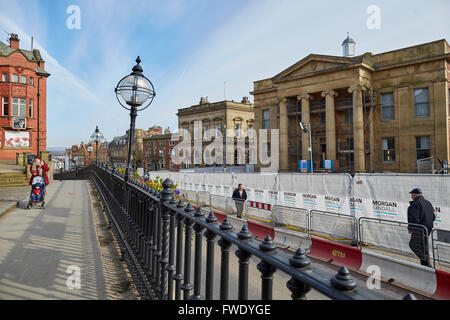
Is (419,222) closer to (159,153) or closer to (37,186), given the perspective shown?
(37,186)

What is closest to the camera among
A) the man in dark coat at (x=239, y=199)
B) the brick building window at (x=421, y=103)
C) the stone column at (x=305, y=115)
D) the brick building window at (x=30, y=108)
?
the man in dark coat at (x=239, y=199)

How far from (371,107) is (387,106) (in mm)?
1612

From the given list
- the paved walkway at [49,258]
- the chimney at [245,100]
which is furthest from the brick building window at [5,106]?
the chimney at [245,100]

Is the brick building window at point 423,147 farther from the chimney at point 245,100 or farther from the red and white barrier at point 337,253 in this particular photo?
the chimney at point 245,100

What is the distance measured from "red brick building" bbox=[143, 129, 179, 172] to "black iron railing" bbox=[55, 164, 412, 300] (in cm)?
5982

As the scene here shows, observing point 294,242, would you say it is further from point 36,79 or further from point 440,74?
point 36,79

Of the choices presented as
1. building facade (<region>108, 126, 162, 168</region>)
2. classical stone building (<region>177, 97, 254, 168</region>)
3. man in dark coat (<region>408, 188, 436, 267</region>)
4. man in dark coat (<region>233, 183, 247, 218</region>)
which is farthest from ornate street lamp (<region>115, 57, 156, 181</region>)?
building facade (<region>108, 126, 162, 168</region>)

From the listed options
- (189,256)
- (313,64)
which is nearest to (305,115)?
(313,64)

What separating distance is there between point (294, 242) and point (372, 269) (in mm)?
2838

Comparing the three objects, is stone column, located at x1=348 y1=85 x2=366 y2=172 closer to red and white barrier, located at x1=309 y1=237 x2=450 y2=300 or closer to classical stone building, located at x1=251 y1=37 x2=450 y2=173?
classical stone building, located at x1=251 y1=37 x2=450 y2=173

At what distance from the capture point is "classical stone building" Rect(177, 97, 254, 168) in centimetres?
5512

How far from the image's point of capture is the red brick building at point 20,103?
30922 millimetres

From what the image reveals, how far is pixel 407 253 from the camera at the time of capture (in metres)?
8.02
